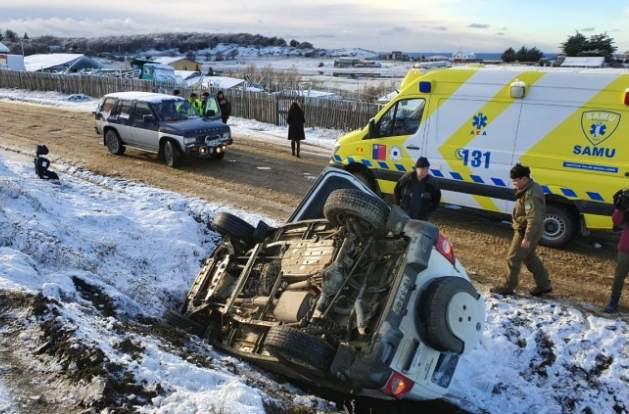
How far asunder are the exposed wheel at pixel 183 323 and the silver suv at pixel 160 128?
27.4 feet

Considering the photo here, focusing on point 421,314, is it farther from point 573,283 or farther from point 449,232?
point 449,232

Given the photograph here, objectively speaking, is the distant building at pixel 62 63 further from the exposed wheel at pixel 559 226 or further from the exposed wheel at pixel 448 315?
the exposed wheel at pixel 448 315

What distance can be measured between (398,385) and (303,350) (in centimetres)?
79

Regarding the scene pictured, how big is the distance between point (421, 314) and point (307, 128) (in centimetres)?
1707

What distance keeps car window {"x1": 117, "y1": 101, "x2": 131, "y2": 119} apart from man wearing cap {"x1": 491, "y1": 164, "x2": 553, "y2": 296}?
453 inches

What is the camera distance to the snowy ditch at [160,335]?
4.01 metres

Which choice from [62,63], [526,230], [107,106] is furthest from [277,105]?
[62,63]

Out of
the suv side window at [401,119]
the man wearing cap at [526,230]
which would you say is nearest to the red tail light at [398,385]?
the man wearing cap at [526,230]

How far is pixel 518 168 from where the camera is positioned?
21.1 feet

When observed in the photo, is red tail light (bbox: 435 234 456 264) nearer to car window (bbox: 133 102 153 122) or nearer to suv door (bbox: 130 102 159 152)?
suv door (bbox: 130 102 159 152)

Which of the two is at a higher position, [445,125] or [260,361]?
[445,125]

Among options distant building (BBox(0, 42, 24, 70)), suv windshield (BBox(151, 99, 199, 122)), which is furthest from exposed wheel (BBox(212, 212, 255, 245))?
distant building (BBox(0, 42, 24, 70))

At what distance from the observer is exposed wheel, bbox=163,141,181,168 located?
544 inches

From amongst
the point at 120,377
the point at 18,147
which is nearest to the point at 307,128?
the point at 18,147
